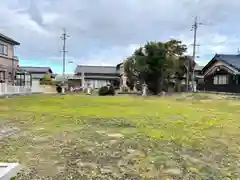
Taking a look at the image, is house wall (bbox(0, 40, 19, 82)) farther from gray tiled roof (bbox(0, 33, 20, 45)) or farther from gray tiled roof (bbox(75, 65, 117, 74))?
gray tiled roof (bbox(75, 65, 117, 74))

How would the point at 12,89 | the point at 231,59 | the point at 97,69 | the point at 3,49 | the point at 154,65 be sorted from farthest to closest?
the point at 97,69, the point at 231,59, the point at 154,65, the point at 3,49, the point at 12,89

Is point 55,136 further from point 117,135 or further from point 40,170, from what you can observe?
point 40,170

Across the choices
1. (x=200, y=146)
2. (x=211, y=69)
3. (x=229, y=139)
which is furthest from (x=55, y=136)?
(x=211, y=69)

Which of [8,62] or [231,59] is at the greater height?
[231,59]

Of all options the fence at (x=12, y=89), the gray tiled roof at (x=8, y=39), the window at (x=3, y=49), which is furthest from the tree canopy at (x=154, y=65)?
the window at (x=3, y=49)

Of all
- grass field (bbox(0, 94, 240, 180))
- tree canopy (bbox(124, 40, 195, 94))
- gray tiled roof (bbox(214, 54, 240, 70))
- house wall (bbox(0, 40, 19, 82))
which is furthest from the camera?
gray tiled roof (bbox(214, 54, 240, 70))

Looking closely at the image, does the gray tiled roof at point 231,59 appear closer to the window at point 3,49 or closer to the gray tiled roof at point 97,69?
the window at point 3,49

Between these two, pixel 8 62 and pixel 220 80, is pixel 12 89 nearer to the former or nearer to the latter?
pixel 8 62

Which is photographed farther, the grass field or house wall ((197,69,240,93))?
house wall ((197,69,240,93))

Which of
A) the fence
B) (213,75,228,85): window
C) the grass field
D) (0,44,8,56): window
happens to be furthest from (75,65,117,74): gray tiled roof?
the grass field

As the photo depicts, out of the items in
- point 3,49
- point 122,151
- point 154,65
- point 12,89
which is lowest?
point 122,151

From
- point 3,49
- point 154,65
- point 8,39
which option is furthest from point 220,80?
point 3,49

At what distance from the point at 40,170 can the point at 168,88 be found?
1130 inches

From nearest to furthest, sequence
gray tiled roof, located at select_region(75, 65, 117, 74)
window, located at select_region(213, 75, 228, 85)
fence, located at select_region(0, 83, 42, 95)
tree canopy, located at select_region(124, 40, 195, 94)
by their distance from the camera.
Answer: fence, located at select_region(0, 83, 42, 95)
tree canopy, located at select_region(124, 40, 195, 94)
window, located at select_region(213, 75, 228, 85)
gray tiled roof, located at select_region(75, 65, 117, 74)
